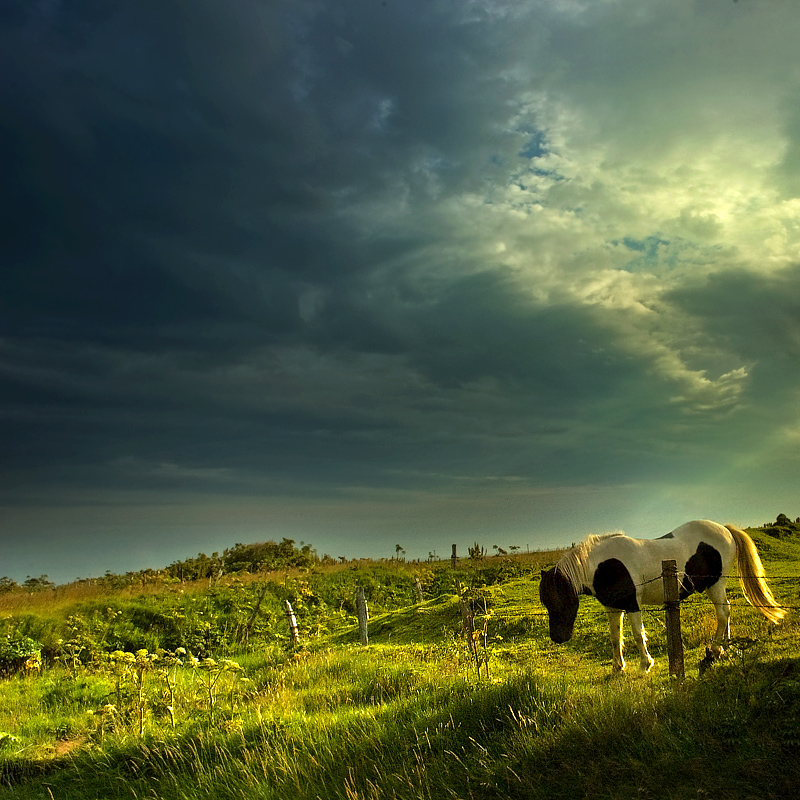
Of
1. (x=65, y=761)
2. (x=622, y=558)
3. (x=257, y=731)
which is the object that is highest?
(x=622, y=558)

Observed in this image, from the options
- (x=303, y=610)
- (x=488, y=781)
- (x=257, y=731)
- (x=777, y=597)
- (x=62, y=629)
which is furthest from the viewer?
(x=303, y=610)

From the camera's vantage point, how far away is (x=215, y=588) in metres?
25.1

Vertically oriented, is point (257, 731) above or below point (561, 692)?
below

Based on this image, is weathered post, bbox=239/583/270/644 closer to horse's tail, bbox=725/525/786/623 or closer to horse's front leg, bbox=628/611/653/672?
horse's front leg, bbox=628/611/653/672

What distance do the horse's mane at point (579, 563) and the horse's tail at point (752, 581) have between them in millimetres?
2353

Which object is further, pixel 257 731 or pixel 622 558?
pixel 622 558

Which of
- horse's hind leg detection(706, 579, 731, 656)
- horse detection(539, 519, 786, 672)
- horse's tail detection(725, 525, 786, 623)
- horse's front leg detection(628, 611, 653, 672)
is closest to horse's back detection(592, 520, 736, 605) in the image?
horse detection(539, 519, 786, 672)

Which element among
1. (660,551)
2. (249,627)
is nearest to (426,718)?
(660,551)

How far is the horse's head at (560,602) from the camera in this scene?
504 inches

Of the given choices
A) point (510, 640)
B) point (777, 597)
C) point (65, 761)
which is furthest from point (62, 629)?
point (777, 597)

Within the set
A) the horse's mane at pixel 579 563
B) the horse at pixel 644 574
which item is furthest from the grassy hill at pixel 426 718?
the horse's mane at pixel 579 563

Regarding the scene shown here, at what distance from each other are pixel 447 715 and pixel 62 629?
707 inches

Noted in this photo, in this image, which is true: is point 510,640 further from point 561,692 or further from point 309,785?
point 309,785

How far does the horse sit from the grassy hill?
65 centimetres
